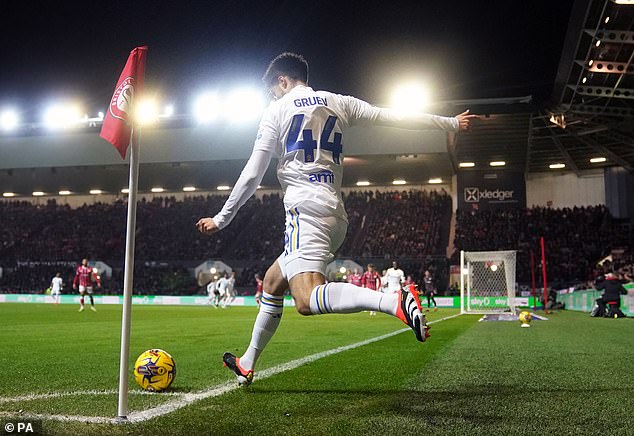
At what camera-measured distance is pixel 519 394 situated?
159 inches

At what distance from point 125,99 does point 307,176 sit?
46.8 inches

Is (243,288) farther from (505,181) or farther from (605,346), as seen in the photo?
(605,346)

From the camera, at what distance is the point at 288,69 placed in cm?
405

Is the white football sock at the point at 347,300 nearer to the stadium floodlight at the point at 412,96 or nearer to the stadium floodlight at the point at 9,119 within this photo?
the stadium floodlight at the point at 412,96

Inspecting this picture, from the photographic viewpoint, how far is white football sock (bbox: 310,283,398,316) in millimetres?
3127

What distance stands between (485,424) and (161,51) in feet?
76.6

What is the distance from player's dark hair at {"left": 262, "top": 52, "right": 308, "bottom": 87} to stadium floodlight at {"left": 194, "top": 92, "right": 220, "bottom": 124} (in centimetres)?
2905

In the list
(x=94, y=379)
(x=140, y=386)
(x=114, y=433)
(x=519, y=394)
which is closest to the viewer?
(x=114, y=433)

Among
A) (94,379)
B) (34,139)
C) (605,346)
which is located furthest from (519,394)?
(34,139)

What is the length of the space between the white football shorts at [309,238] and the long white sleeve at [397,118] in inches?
31.2

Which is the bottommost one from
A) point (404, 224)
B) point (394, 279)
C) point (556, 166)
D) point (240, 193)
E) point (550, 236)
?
point (394, 279)

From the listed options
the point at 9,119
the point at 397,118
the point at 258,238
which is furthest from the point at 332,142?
the point at 9,119

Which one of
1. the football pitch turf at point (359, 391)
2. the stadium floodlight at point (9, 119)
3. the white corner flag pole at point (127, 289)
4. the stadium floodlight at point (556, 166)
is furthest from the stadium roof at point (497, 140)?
the white corner flag pole at point (127, 289)

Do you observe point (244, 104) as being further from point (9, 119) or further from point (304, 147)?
point (304, 147)
